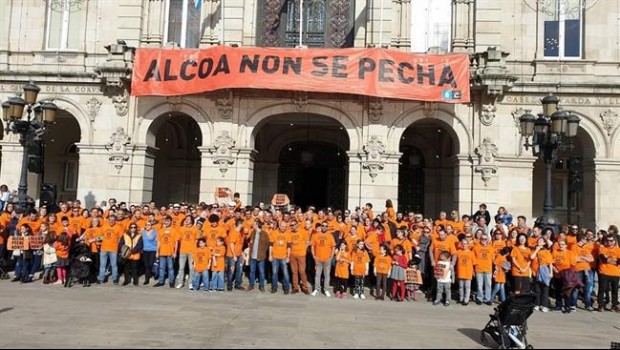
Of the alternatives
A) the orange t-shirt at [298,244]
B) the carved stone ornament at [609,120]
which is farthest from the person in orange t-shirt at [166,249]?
the carved stone ornament at [609,120]

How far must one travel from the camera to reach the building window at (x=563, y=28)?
18.3 metres

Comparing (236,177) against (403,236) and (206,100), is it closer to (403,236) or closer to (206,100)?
(206,100)

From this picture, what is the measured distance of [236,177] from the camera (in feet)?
58.1

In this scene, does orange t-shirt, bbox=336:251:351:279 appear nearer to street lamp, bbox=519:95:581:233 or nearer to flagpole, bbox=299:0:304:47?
street lamp, bbox=519:95:581:233

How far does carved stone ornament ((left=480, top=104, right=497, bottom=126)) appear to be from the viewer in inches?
690

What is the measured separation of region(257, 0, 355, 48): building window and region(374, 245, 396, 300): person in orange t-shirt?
909cm

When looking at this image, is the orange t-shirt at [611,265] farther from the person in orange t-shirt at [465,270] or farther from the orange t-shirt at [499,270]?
the person in orange t-shirt at [465,270]

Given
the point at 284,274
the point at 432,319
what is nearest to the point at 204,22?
the point at 284,274

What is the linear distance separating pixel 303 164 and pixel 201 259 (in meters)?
11.1

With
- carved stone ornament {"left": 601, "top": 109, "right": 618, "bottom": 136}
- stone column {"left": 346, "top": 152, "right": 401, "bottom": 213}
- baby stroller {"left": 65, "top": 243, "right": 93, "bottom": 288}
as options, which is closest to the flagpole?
stone column {"left": 346, "top": 152, "right": 401, "bottom": 213}

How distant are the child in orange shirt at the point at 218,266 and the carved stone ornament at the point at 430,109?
337 inches

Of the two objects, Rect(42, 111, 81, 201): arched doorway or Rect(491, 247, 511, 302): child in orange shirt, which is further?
Rect(42, 111, 81, 201): arched doorway

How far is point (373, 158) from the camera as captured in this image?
17.5 meters

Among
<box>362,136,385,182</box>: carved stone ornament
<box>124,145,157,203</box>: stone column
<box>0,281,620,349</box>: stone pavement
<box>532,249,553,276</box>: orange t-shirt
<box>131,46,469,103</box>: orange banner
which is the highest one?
<box>131,46,469,103</box>: orange banner
